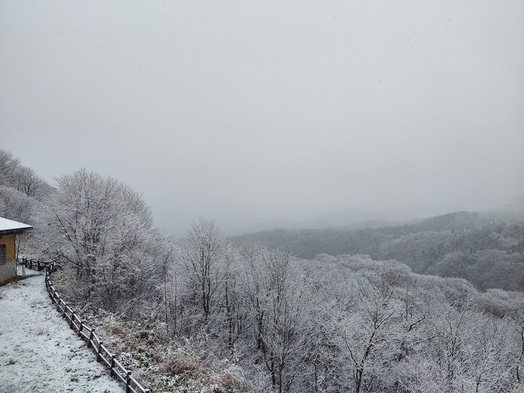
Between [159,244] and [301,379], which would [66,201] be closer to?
[159,244]

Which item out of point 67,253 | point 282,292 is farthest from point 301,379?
point 67,253

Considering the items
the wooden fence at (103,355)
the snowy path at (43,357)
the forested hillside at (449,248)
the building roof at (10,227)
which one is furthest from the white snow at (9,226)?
the forested hillside at (449,248)

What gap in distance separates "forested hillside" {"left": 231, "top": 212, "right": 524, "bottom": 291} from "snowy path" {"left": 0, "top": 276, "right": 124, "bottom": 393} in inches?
1840

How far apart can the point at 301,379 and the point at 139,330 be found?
21.1 m

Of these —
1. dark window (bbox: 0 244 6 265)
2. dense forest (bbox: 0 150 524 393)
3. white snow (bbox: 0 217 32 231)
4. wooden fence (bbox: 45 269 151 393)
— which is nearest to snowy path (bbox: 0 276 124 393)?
wooden fence (bbox: 45 269 151 393)

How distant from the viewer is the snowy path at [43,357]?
11.4 metres

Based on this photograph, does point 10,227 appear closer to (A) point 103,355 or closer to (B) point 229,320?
(A) point 103,355

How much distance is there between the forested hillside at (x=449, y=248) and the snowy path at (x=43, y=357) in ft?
153

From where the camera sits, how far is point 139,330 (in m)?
17.3

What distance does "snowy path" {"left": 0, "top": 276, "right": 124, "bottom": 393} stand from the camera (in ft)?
37.5

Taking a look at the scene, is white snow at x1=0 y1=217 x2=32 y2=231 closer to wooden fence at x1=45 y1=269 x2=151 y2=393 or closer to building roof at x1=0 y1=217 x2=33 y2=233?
building roof at x1=0 y1=217 x2=33 y2=233

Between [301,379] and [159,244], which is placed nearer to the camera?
[301,379]

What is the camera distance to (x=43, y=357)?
43.4ft

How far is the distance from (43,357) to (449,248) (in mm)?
148695
